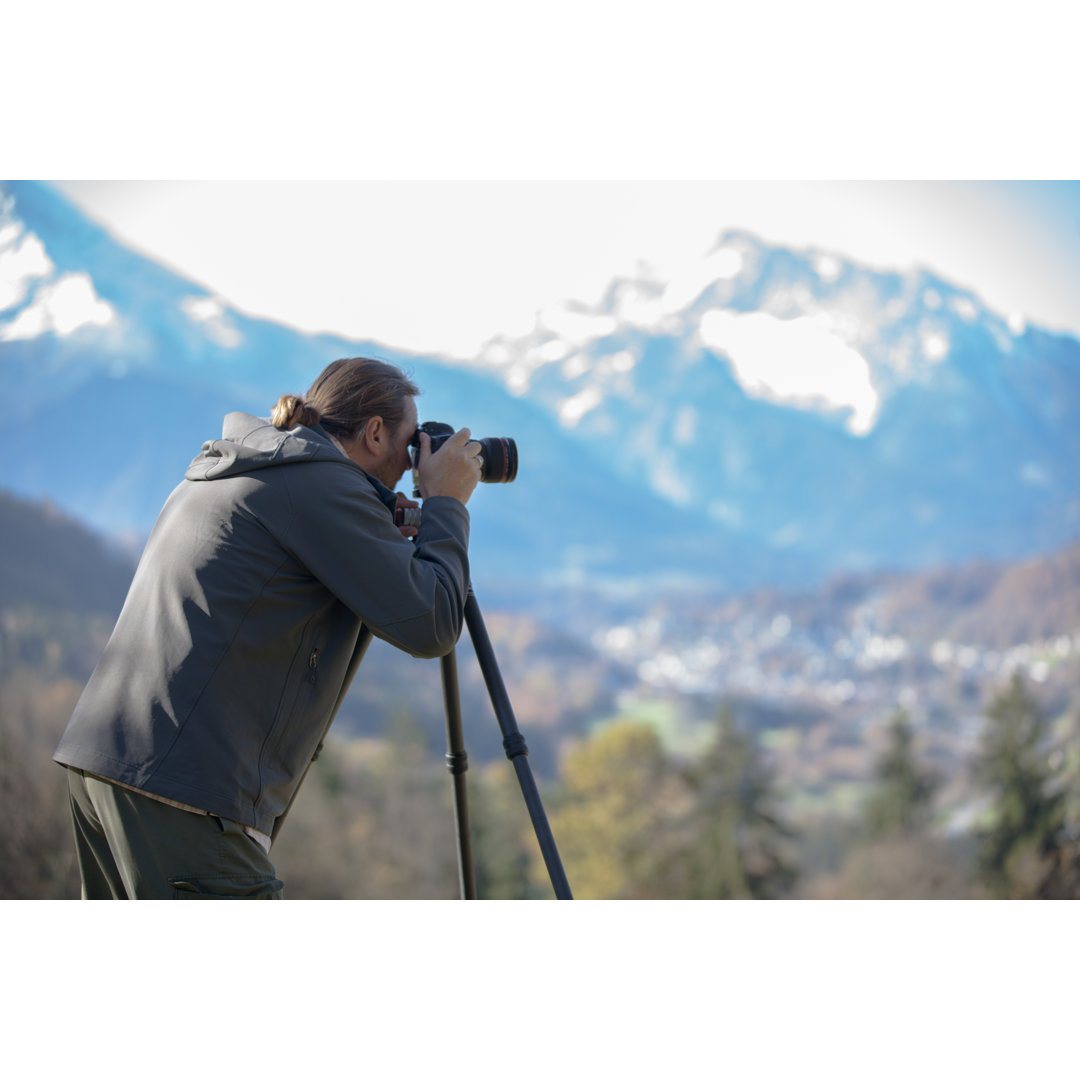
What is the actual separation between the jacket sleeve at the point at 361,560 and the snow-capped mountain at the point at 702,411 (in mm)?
38541

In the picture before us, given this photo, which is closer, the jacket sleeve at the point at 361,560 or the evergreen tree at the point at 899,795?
the jacket sleeve at the point at 361,560

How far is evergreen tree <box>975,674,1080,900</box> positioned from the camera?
17.0 meters

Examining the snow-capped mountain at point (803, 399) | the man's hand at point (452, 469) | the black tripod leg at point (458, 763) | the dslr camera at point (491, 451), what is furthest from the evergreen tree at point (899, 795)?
the snow-capped mountain at point (803, 399)

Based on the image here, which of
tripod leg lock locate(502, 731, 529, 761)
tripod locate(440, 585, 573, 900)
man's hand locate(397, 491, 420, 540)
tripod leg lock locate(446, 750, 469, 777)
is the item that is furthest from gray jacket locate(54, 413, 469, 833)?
tripod leg lock locate(446, 750, 469, 777)

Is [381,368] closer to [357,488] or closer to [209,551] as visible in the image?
[357,488]

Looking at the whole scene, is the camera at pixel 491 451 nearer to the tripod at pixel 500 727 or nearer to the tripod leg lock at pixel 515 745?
the tripod at pixel 500 727

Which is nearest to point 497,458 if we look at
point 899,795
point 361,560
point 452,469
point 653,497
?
point 452,469

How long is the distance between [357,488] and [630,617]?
45.6m

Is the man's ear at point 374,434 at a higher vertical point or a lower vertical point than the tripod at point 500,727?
higher

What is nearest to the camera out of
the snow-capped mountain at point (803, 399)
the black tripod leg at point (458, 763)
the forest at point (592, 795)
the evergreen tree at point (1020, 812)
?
the black tripod leg at point (458, 763)

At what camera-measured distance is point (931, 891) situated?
2012cm

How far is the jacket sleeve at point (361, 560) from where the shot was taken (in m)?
1.06

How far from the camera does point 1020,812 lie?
18.9 m

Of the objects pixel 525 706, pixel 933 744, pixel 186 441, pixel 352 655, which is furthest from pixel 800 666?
pixel 352 655
